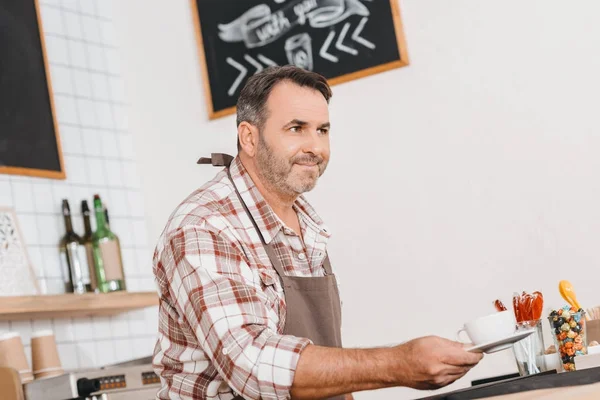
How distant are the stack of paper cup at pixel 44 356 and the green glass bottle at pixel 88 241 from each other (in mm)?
411

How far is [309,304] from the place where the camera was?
2.10 metres

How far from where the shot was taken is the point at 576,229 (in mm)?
3113

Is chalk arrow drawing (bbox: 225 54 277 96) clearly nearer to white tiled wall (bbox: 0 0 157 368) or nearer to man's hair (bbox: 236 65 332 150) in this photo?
white tiled wall (bbox: 0 0 157 368)

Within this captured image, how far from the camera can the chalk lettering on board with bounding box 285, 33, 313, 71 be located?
3.68 meters

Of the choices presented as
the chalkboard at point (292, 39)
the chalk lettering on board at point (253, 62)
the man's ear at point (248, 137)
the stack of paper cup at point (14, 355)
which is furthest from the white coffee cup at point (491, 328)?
the chalk lettering on board at point (253, 62)

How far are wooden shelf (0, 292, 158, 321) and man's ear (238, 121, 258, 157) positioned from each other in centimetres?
124

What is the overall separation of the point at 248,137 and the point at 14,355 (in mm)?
1292

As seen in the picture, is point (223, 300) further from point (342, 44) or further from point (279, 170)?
point (342, 44)

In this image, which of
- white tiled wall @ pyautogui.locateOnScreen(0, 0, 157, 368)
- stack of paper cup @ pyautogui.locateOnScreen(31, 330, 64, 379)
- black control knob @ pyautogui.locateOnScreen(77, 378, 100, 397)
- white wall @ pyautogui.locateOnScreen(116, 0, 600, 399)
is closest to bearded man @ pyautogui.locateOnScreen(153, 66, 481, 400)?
black control knob @ pyautogui.locateOnScreen(77, 378, 100, 397)

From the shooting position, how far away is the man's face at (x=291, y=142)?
2.18m

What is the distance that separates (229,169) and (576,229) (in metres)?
1.41

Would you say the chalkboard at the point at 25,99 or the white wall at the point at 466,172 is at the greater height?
the chalkboard at the point at 25,99

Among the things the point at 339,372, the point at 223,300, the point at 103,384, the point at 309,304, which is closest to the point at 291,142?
the point at 309,304

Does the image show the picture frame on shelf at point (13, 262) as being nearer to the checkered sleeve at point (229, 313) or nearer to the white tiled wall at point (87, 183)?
the white tiled wall at point (87, 183)
